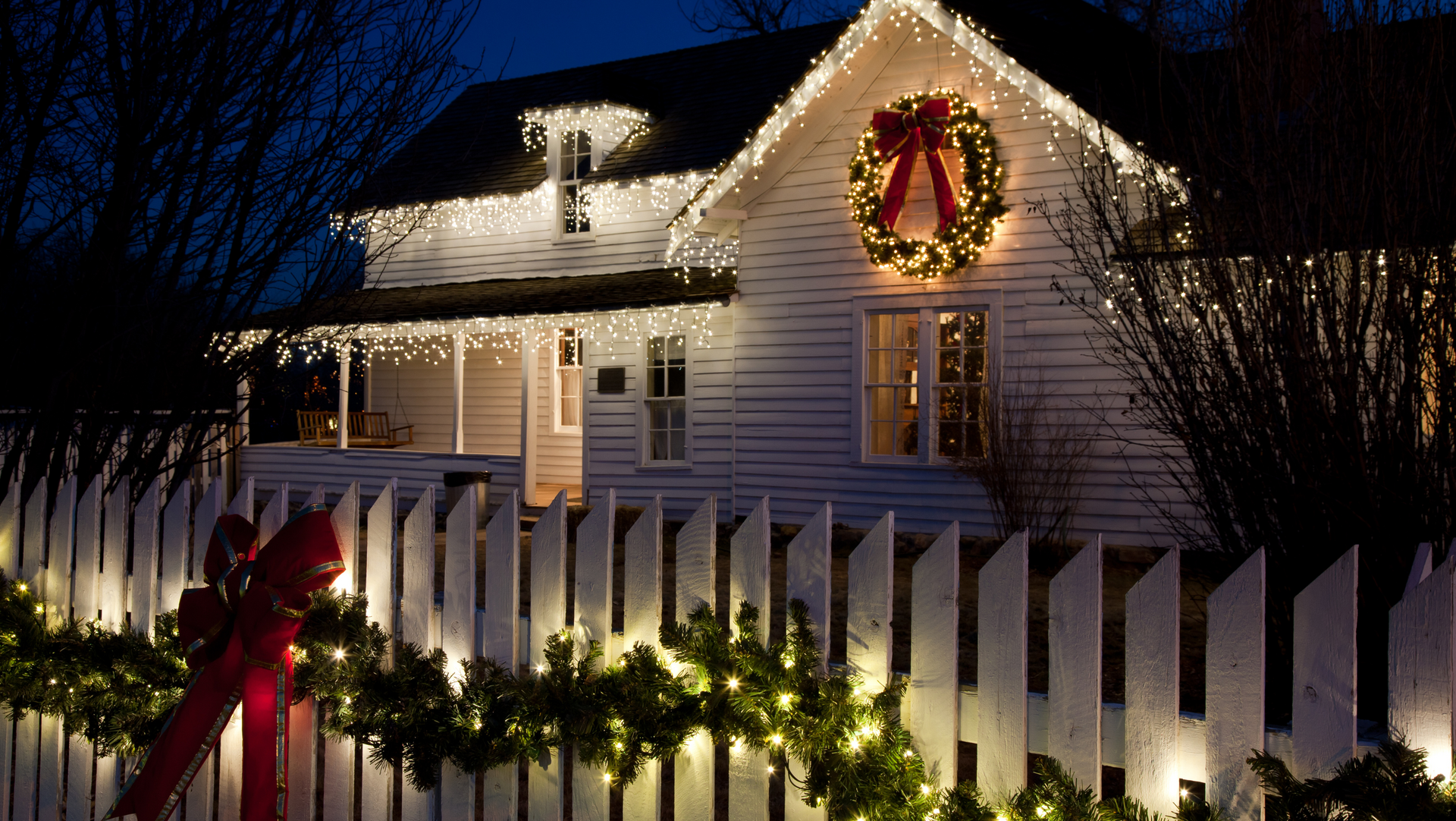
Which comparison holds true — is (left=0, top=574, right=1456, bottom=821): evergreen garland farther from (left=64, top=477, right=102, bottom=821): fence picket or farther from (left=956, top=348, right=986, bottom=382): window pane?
(left=956, top=348, right=986, bottom=382): window pane

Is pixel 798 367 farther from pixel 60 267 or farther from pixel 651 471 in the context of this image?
pixel 60 267

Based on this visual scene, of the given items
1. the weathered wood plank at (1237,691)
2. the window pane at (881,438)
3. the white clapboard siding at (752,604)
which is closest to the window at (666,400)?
the window pane at (881,438)

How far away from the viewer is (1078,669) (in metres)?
2.57

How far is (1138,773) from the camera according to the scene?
2.51 m

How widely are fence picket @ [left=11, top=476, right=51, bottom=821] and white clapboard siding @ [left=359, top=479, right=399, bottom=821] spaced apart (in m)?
1.78

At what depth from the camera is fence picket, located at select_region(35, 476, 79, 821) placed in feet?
14.3

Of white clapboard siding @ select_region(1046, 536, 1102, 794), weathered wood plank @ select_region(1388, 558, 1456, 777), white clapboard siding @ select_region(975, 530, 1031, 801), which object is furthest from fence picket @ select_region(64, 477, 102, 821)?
weathered wood plank @ select_region(1388, 558, 1456, 777)

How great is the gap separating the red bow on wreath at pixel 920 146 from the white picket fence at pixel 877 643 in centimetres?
853

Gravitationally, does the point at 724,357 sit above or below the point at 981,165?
below

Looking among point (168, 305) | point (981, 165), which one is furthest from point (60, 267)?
point (981, 165)

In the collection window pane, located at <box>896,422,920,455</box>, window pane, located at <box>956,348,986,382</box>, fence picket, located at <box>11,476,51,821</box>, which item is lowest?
fence picket, located at <box>11,476,51,821</box>

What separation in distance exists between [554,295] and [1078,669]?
1321cm

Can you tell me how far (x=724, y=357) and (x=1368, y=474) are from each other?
11.0m

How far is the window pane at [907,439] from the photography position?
39.0 ft
